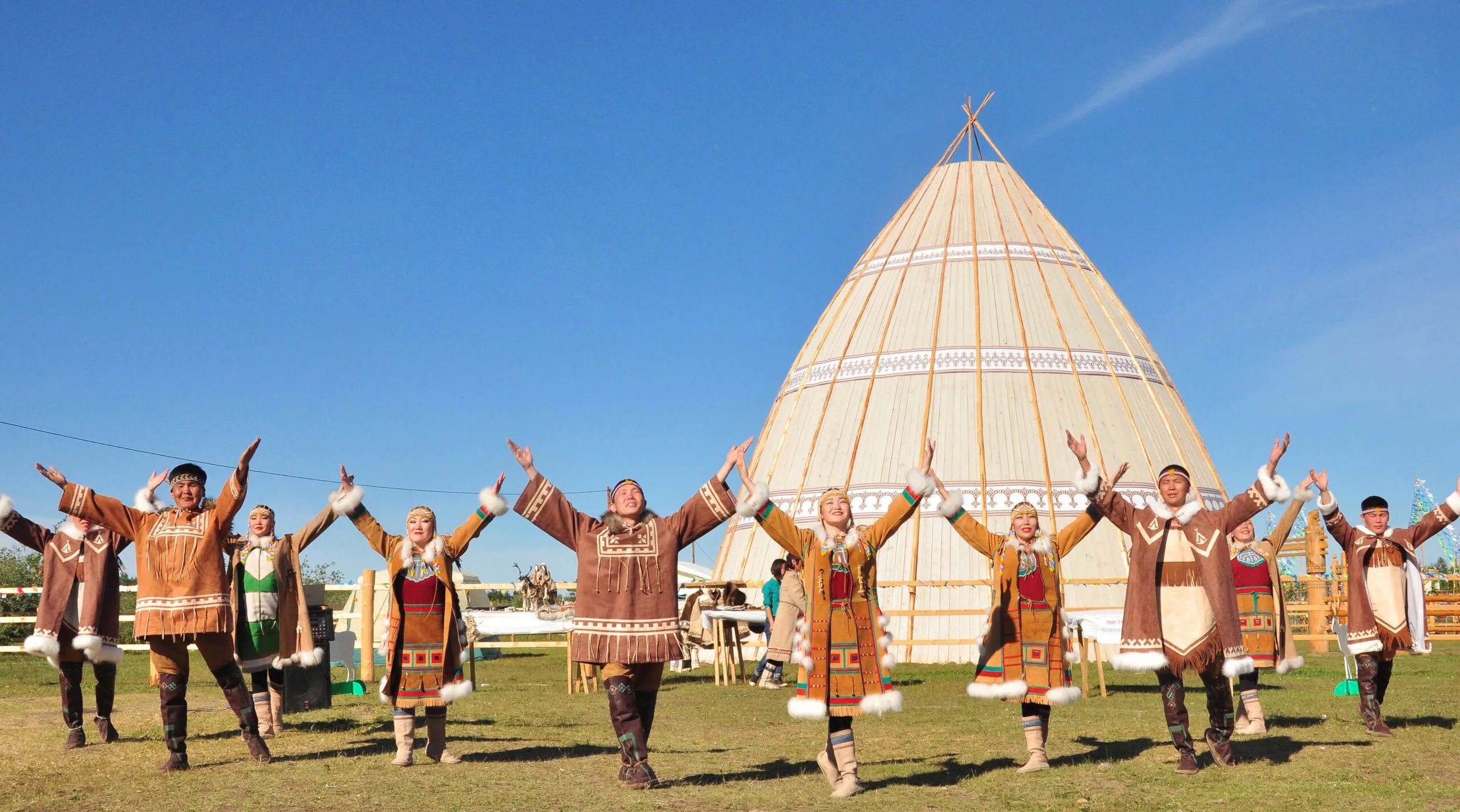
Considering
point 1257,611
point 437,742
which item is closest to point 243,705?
point 437,742

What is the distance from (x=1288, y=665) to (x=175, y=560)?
8.59m

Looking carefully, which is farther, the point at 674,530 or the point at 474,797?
the point at 674,530

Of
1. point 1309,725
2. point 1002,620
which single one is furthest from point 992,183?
point 1002,620

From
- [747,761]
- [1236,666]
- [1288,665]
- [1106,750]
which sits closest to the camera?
[1236,666]

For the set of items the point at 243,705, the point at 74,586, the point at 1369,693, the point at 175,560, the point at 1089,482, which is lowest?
the point at 1369,693

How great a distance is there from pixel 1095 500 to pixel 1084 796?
5.80 feet

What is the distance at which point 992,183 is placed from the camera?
23.2 m

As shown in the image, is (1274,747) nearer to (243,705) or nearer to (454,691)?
(454,691)

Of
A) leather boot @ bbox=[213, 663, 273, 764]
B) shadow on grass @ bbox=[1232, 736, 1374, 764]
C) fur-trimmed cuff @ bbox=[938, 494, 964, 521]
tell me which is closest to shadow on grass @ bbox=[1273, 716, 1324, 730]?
shadow on grass @ bbox=[1232, 736, 1374, 764]

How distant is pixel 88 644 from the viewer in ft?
28.8

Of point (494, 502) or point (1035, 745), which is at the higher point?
point (494, 502)

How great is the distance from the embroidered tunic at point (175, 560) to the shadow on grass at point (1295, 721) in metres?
7.97

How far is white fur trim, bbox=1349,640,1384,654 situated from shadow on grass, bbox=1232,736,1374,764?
0.80 metres

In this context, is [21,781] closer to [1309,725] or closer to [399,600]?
[399,600]
